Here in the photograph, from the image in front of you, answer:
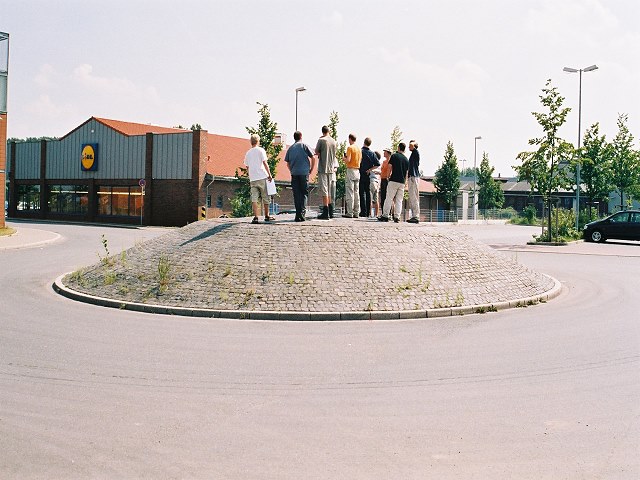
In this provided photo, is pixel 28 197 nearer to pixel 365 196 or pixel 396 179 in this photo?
pixel 365 196

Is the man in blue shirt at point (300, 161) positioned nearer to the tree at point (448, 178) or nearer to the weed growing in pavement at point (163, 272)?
the weed growing in pavement at point (163, 272)

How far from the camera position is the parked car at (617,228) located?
31.7 metres

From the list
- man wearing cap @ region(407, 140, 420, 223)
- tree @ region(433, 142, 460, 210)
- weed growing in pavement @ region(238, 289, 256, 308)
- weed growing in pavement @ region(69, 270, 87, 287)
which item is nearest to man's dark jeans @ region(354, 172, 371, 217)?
man wearing cap @ region(407, 140, 420, 223)

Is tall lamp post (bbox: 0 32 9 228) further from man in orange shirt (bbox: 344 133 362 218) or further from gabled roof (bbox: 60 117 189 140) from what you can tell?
man in orange shirt (bbox: 344 133 362 218)

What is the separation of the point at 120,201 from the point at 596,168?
31.1 m

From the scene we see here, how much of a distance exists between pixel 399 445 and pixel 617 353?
476 cm

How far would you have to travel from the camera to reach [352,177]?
52.9 feet

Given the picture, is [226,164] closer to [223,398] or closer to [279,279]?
[279,279]

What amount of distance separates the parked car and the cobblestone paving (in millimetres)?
18742

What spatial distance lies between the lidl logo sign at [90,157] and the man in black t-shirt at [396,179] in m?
36.2

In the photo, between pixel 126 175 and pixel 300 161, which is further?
pixel 126 175

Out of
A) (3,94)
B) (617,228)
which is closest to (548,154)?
(617,228)

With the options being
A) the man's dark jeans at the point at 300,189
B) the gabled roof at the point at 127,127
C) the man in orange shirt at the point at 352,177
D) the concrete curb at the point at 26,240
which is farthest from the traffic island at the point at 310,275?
the gabled roof at the point at 127,127

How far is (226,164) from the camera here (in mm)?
46094
